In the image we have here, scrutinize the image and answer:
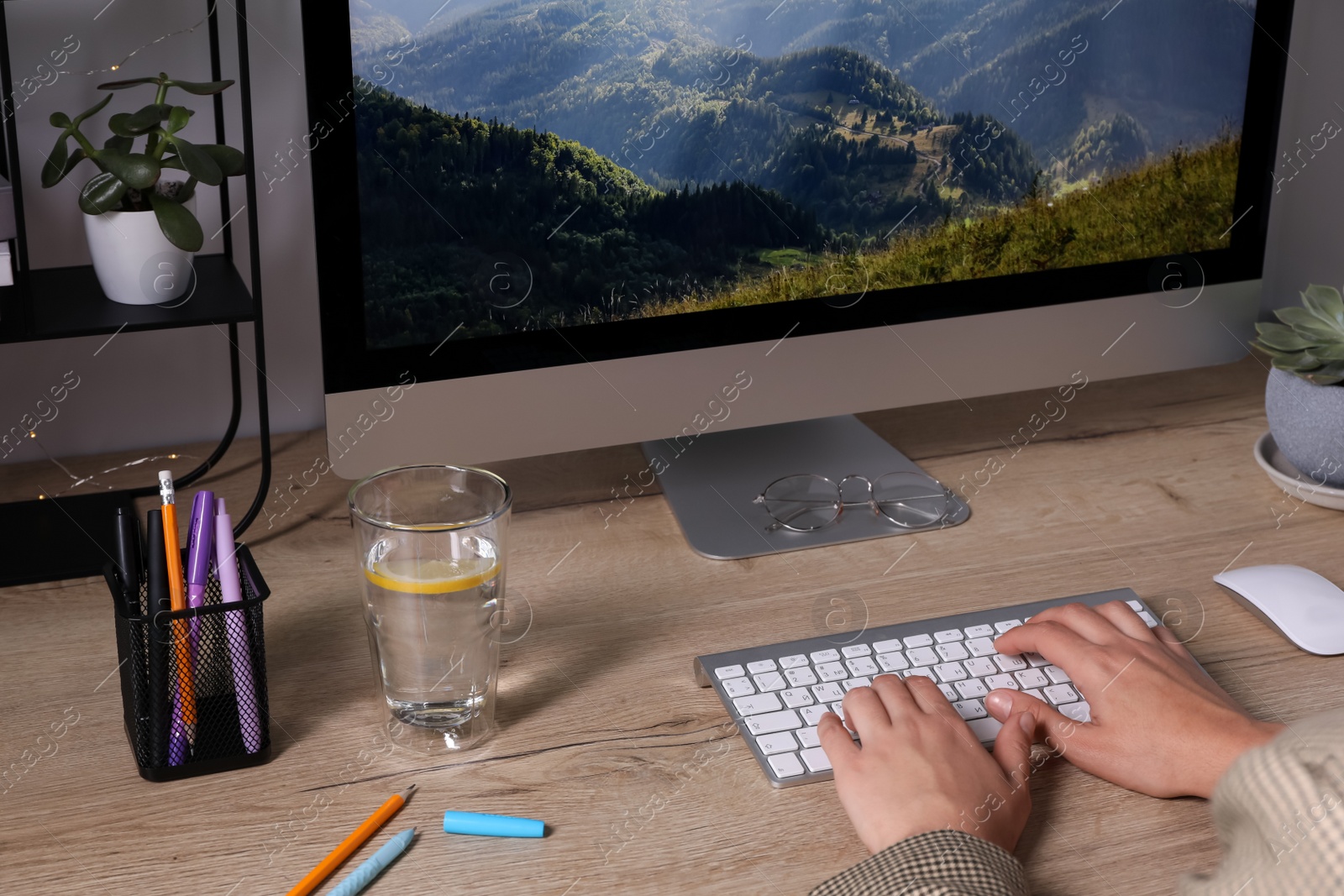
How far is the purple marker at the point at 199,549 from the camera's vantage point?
0.65m

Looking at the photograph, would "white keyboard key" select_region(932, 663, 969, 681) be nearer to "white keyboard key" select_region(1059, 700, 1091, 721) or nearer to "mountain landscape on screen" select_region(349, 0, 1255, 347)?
"white keyboard key" select_region(1059, 700, 1091, 721)

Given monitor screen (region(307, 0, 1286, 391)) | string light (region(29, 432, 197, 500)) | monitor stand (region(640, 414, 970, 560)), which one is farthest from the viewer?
string light (region(29, 432, 197, 500))

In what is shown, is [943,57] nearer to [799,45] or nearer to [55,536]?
[799,45]

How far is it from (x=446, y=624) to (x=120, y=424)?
605 millimetres

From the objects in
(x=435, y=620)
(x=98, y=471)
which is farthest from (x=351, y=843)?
(x=98, y=471)

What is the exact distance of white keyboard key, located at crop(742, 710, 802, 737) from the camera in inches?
26.3

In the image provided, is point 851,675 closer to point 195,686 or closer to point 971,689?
point 971,689

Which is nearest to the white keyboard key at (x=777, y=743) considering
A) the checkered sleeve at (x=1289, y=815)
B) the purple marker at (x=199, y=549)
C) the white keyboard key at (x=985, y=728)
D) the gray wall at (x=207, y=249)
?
the white keyboard key at (x=985, y=728)

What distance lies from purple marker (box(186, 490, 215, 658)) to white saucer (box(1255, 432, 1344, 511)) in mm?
840

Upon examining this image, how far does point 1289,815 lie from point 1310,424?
1.82 ft

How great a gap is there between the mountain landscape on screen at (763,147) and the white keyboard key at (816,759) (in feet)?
1.20

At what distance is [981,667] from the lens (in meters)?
0.73

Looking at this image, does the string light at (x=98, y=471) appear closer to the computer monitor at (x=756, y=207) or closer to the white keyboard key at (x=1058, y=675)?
the computer monitor at (x=756, y=207)

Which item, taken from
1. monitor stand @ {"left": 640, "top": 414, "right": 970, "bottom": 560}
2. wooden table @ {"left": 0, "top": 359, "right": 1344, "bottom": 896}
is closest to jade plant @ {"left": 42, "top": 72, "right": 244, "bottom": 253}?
wooden table @ {"left": 0, "top": 359, "right": 1344, "bottom": 896}
